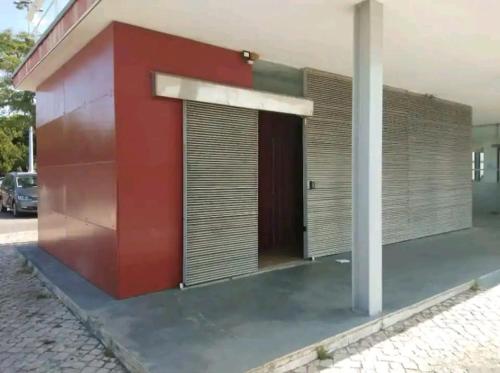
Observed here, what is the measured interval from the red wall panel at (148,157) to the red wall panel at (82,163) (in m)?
0.11

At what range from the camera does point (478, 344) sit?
344 centimetres

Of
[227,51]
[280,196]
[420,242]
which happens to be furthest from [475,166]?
[227,51]

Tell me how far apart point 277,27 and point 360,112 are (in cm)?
132

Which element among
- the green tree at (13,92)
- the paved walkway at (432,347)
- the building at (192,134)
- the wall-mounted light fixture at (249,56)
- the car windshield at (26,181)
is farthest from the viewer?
the green tree at (13,92)

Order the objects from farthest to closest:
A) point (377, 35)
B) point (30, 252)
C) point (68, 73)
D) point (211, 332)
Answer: point (30, 252)
point (68, 73)
point (377, 35)
point (211, 332)

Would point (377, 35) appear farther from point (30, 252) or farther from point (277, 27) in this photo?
point (30, 252)

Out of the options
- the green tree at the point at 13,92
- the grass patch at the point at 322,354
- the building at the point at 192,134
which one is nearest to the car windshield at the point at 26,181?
the green tree at the point at 13,92

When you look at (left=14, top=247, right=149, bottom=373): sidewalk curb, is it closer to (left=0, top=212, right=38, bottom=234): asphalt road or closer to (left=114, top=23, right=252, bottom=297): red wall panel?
(left=114, top=23, right=252, bottom=297): red wall panel

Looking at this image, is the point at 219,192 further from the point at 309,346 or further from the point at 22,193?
the point at 22,193

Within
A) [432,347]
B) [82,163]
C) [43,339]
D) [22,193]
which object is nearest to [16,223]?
[22,193]

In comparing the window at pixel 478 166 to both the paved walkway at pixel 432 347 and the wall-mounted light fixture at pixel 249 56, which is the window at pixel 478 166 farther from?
the wall-mounted light fixture at pixel 249 56

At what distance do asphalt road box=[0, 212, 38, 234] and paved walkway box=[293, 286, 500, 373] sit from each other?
31.1ft

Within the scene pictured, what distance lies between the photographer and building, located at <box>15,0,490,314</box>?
3.88m

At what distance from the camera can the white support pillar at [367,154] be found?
3.75 metres
